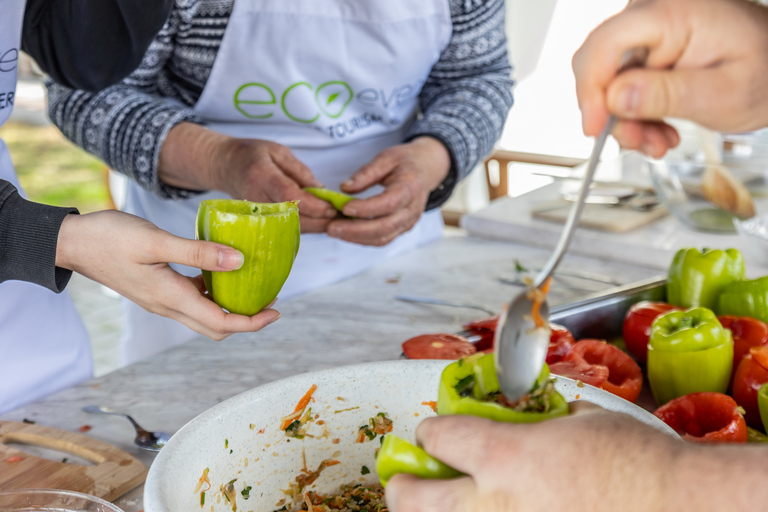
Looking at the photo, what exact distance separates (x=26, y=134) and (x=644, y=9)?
7478mm

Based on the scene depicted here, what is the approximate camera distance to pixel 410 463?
585mm

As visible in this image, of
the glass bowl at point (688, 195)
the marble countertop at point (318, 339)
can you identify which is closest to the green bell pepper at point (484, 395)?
the marble countertop at point (318, 339)

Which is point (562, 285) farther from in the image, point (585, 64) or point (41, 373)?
point (41, 373)

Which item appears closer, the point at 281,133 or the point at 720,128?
the point at 720,128

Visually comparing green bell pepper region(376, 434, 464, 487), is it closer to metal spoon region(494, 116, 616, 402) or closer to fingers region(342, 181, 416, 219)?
metal spoon region(494, 116, 616, 402)

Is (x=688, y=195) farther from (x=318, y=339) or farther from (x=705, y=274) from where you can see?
(x=318, y=339)

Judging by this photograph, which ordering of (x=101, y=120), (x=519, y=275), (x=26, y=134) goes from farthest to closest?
(x=26, y=134) → (x=519, y=275) → (x=101, y=120)

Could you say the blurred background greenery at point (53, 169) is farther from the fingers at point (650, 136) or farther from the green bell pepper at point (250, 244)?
the fingers at point (650, 136)

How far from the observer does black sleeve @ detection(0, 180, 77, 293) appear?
0.87 meters

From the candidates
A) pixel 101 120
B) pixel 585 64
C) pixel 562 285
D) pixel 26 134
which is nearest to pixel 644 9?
pixel 585 64

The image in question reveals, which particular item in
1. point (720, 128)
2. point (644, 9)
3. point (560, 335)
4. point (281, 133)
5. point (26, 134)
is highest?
point (644, 9)

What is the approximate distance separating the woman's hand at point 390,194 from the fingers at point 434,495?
86cm

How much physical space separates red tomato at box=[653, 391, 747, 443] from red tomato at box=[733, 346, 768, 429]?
0.10 metres

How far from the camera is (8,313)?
124 centimetres
